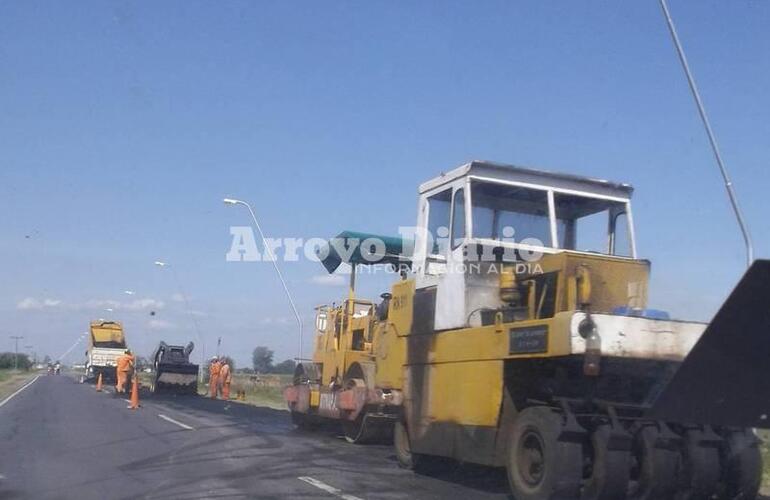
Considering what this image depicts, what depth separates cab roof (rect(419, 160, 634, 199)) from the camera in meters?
11.6

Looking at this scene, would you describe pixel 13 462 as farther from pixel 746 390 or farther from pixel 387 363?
pixel 746 390

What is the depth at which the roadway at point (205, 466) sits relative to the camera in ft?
34.5

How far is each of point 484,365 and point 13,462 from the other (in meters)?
6.86

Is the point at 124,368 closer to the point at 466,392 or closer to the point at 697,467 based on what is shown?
the point at 466,392

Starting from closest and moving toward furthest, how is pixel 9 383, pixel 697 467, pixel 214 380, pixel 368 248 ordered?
pixel 697 467, pixel 368 248, pixel 214 380, pixel 9 383

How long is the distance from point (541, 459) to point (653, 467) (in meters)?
1.12

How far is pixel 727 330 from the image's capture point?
746 cm

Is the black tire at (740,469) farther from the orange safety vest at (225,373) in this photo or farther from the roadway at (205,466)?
the orange safety vest at (225,373)

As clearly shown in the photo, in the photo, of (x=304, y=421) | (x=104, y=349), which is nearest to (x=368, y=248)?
(x=304, y=421)

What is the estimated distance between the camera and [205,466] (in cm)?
1243

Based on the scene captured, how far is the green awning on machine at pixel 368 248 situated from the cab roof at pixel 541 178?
455 centimetres

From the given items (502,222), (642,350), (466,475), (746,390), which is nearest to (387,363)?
(466,475)

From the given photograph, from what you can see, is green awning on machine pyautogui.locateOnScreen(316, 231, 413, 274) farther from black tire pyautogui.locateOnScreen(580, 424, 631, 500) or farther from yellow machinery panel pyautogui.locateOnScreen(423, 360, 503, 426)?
black tire pyautogui.locateOnScreen(580, 424, 631, 500)

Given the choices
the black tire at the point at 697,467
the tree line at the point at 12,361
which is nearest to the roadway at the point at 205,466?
the black tire at the point at 697,467
